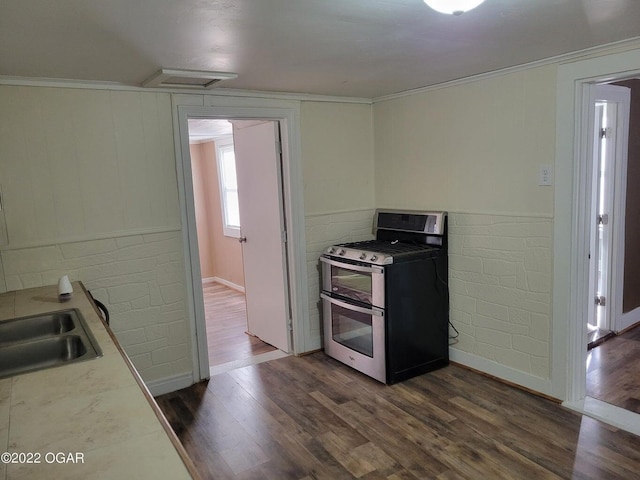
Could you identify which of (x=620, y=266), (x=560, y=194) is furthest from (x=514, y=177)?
(x=620, y=266)

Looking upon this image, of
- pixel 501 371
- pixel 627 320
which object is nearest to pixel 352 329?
pixel 501 371

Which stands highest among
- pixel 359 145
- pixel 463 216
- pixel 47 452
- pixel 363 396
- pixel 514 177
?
pixel 359 145

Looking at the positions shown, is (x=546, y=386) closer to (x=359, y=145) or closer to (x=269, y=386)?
(x=269, y=386)

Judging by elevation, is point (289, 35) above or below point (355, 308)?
above

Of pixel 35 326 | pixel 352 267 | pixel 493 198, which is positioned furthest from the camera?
pixel 352 267

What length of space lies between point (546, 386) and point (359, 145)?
7.60ft

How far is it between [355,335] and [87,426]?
2.53m

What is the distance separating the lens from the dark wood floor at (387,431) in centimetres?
238

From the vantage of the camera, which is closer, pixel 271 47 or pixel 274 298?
pixel 271 47

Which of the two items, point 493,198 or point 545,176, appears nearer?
point 545,176

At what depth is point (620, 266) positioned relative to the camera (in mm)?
4039

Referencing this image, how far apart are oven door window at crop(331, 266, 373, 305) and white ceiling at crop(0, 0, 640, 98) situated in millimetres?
1391

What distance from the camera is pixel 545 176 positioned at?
9.48 feet

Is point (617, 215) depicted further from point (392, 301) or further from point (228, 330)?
point (228, 330)
